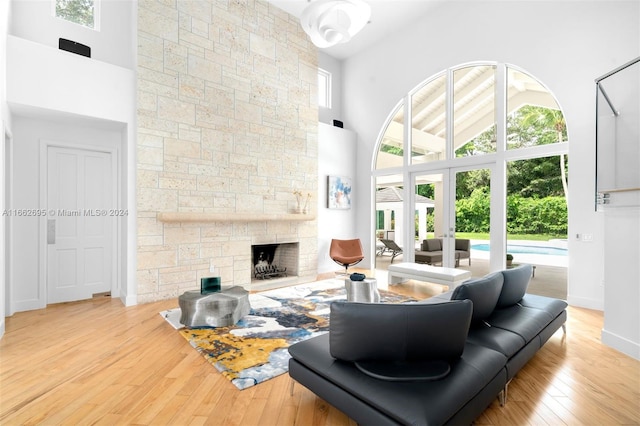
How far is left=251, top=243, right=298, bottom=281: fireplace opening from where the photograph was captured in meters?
6.12

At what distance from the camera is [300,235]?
21.0ft

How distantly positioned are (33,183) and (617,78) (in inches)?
277

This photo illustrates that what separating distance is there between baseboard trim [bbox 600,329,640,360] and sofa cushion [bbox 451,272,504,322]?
4.84 ft

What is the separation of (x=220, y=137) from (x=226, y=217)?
1356 millimetres

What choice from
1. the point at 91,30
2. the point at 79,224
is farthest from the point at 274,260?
the point at 91,30

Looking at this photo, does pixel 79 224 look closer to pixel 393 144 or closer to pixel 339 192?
pixel 339 192

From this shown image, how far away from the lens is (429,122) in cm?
655

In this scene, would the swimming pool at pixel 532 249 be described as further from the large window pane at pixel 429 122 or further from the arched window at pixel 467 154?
the large window pane at pixel 429 122

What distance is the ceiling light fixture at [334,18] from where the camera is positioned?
12.5ft

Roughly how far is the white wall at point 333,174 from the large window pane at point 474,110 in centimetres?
239

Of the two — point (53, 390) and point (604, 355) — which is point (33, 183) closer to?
point (53, 390)

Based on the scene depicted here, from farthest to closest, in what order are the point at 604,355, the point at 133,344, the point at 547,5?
the point at 547,5
the point at 133,344
the point at 604,355

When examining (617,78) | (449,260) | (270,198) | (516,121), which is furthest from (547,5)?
(270,198)

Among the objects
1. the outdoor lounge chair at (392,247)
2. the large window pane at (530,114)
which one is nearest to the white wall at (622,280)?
the large window pane at (530,114)
